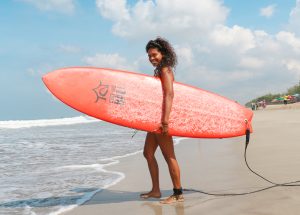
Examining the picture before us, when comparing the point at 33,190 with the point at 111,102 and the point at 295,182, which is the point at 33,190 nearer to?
the point at 111,102

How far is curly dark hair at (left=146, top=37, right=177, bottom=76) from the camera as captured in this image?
3.63m

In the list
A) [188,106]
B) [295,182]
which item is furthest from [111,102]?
[295,182]

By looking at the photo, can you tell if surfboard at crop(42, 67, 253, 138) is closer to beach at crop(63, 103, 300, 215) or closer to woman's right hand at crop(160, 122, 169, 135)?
woman's right hand at crop(160, 122, 169, 135)

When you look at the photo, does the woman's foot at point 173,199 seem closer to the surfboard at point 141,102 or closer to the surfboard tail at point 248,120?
the surfboard at point 141,102

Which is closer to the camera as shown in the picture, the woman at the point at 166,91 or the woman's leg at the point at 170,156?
the woman at the point at 166,91

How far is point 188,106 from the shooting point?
406 cm

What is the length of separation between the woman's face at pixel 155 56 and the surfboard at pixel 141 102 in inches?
17.4

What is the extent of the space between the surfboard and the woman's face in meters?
0.44

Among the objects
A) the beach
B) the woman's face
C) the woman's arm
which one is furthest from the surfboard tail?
the woman's face

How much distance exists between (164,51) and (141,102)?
64 centimetres

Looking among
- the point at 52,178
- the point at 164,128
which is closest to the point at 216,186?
the point at 164,128

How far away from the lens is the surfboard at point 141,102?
3.96m

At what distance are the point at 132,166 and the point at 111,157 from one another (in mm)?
1456

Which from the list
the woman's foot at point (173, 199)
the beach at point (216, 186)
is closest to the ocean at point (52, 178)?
the beach at point (216, 186)
